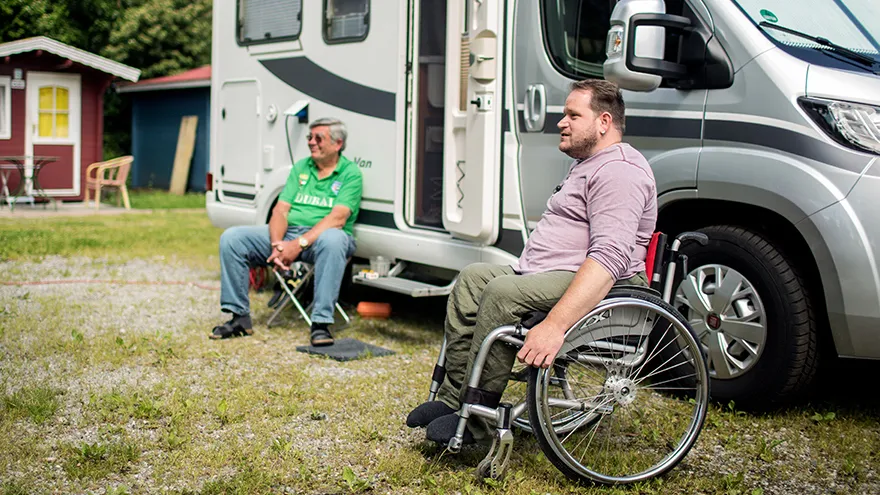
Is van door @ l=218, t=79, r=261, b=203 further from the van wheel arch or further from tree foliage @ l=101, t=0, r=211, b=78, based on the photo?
tree foliage @ l=101, t=0, r=211, b=78

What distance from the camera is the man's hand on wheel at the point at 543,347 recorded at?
3.21 metres

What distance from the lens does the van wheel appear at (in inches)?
161

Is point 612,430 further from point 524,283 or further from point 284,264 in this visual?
point 284,264

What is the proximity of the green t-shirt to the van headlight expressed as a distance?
299 cm

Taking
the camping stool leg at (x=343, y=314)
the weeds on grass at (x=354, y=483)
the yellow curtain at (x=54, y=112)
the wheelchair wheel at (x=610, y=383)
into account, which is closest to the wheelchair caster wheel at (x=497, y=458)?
the wheelchair wheel at (x=610, y=383)

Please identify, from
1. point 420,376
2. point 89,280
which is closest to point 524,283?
point 420,376

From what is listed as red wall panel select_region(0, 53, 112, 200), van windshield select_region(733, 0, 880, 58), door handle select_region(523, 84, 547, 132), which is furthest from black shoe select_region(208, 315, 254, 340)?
red wall panel select_region(0, 53, 112, 200)

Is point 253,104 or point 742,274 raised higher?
point 253,104

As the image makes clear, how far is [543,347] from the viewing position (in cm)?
321

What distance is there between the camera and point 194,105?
21078 mm

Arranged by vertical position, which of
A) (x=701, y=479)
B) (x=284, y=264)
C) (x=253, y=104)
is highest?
(x=253, y=104)

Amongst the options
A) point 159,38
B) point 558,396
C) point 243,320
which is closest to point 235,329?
point 243,320

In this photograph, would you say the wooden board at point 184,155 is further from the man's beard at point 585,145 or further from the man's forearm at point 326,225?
the man's beard at point 585,145

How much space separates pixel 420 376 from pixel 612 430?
1437 mm
